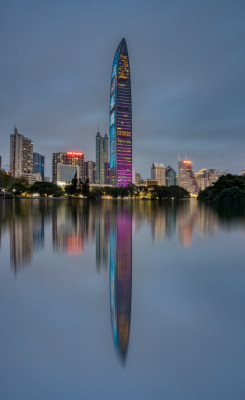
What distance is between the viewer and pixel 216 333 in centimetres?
258

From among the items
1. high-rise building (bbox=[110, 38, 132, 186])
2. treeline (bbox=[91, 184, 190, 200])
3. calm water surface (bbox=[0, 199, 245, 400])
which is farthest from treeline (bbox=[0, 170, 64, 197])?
calm water surface (bbox=[0, 199, 245, 400])

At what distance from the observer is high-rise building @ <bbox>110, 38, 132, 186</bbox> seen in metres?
183

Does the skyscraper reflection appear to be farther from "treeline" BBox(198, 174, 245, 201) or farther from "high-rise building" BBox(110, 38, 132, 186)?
"high-rise building" BBox(110, 38, 132, 186)

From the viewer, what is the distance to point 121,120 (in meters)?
186

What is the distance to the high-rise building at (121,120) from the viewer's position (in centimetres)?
18288

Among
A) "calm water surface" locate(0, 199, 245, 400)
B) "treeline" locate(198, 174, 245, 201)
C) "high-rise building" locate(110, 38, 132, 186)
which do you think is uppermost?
"high-rise building" locate(110, 38, 132, 186)

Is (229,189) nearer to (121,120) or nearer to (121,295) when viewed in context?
(121,295)

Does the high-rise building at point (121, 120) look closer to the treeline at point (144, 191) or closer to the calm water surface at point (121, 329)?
the treeline at point (144, 191)

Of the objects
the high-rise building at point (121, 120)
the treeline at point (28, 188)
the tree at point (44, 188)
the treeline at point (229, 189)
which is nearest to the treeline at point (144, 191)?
the tree at point (44, 188)

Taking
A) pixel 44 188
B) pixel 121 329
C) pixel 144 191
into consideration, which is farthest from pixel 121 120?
pixel 121 329

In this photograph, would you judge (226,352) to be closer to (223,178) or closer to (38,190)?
(223,178)

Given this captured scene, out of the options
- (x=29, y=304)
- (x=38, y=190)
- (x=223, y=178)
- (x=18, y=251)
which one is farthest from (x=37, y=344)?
(x=38, y=190)

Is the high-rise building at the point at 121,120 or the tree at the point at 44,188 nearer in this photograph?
the tree at the point at 44,188

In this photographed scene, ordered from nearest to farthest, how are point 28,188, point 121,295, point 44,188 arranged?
point 121,295 < point 28,188 < point 44,188
